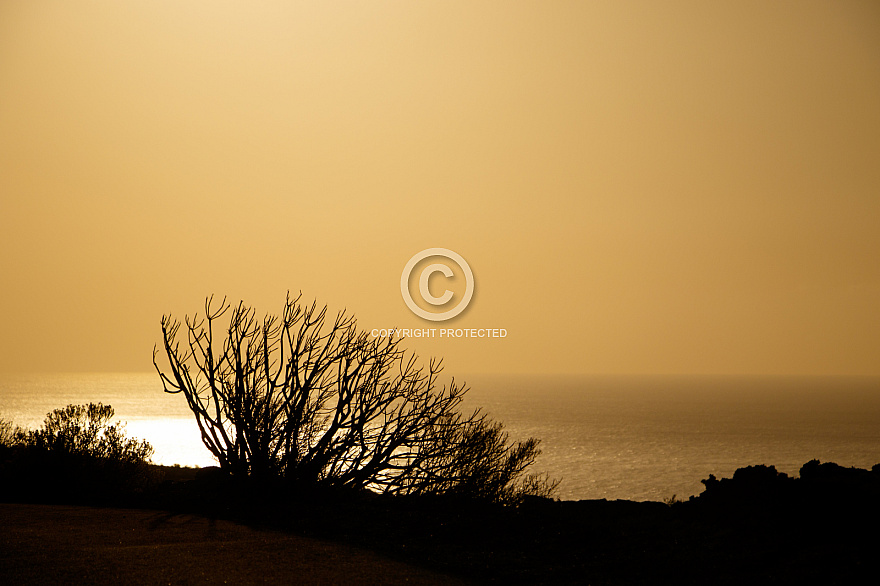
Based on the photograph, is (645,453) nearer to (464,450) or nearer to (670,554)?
(464,450)

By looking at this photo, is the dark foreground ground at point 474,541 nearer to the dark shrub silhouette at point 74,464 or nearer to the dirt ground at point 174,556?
the dirt ground at point 174,556

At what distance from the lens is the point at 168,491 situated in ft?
50.8

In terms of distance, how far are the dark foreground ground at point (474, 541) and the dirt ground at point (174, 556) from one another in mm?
27

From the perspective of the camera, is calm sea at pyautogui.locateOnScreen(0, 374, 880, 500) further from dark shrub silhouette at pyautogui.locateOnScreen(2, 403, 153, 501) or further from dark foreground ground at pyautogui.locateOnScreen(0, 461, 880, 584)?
dark foreground ground at pyautogui.locateOnScreen(0, 461, 880, 584)

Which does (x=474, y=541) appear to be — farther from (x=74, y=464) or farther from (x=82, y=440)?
(x=82, y=440)

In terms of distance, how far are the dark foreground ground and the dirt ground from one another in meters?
0.03

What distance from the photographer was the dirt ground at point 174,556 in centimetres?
865

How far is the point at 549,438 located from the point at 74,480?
115 meters

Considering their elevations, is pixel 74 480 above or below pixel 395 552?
above

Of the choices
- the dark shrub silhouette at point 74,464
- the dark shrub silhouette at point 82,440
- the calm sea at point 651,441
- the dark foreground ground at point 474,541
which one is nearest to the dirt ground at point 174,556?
the dark foreground ground at point 474,541

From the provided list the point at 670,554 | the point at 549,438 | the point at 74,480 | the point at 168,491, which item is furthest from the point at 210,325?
the point at 549,438

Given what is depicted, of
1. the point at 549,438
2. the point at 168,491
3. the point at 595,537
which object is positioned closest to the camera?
Result: the point at 595,537

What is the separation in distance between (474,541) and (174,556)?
4.49m

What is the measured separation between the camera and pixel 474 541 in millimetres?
10969
